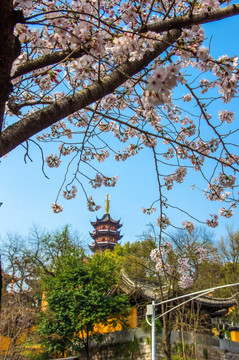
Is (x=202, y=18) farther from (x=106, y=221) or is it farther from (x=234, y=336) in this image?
(x=106, y=221)

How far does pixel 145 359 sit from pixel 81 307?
11.9 feet

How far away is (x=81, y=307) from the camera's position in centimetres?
1504

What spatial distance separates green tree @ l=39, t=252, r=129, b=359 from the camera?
14969 mm

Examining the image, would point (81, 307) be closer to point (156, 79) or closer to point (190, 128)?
point (190, 128)

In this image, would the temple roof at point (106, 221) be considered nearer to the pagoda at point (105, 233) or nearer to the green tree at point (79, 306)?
the pagoda at point (105, 233)

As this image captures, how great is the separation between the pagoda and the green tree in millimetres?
27828

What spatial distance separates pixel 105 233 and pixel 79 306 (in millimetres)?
30902

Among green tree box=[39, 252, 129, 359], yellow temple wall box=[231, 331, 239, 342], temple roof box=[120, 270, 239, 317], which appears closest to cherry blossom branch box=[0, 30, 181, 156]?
temple roof box=[120, 270, 239, 317]

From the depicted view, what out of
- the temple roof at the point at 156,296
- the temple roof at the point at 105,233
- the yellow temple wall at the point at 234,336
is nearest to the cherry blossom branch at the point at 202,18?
the temple roof at the point at 156,296

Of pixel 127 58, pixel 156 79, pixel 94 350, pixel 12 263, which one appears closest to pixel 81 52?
pixel 127 58

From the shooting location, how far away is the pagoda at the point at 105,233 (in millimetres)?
44750

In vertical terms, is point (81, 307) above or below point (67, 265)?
below

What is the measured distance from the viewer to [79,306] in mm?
15203

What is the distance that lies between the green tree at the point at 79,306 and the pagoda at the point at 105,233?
27.8 m
